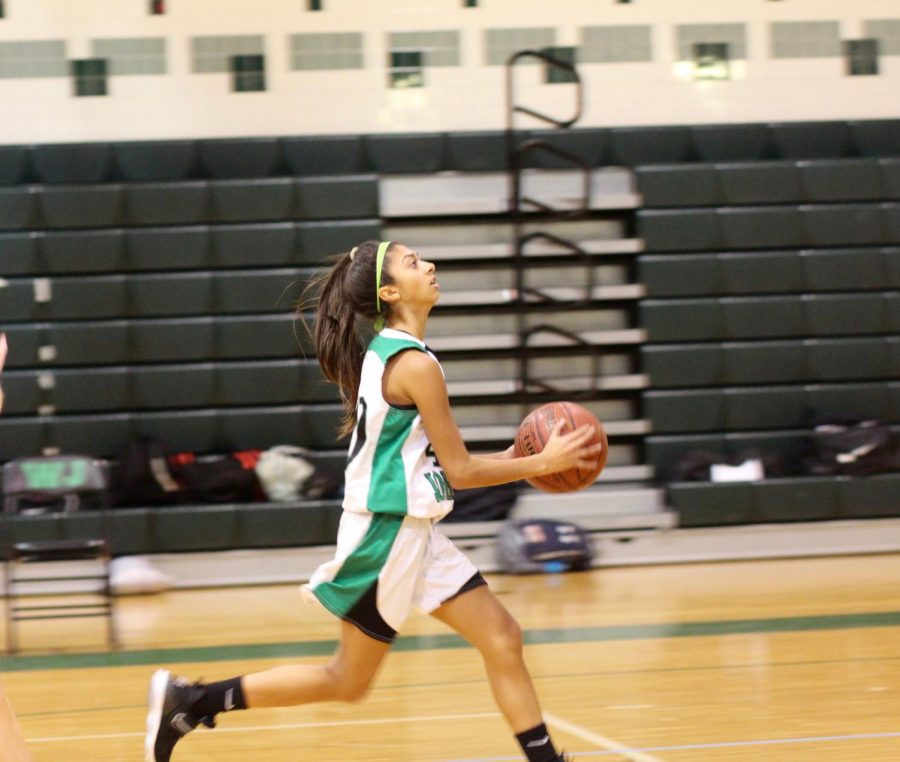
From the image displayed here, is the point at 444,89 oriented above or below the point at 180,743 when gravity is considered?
above

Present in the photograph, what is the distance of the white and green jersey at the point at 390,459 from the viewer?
118 inches

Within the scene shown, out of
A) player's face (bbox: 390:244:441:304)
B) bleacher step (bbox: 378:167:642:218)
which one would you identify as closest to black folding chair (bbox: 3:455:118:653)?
bleacher step (bbox: 378:167:642:218)

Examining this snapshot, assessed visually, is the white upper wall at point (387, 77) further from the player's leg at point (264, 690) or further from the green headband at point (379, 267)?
the player's leg at point (264, 690)

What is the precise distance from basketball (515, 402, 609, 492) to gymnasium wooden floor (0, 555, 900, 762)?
907mm

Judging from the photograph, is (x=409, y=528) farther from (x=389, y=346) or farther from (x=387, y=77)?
(x=387, y=77)

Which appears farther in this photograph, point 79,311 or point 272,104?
point 272,104

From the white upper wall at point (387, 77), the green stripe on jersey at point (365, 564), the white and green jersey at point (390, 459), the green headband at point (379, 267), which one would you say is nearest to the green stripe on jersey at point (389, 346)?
the white and green jersey at point (390, 459)

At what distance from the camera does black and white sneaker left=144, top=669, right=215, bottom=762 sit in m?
3.25

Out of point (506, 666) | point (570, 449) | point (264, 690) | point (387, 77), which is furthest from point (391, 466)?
point (387, 77)

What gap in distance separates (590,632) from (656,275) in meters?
3.53

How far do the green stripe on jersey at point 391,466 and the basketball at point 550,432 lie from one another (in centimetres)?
36

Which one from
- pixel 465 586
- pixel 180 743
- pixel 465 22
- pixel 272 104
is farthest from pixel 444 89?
pixel 465 586

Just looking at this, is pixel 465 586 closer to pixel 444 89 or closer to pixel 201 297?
pixel 201 297

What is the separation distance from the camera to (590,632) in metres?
5.83
